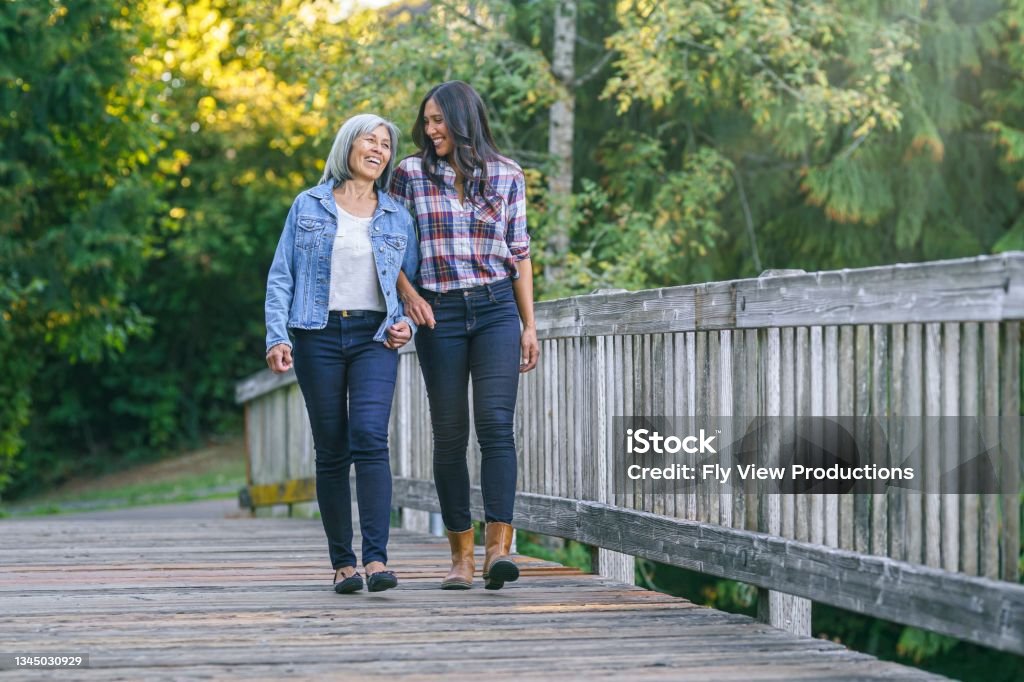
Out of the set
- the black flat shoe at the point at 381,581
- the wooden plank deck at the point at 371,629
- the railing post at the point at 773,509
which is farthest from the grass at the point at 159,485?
the railing post at the point at 773,509

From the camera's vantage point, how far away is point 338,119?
1197 centimetres

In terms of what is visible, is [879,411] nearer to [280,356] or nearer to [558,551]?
[280,356]

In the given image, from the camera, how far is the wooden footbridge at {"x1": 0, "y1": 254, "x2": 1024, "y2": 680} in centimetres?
348

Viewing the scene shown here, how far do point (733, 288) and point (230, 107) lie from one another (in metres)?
20.4

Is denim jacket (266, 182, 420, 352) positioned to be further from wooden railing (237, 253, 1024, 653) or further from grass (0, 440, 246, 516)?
grass (0, 440, 246, 516)

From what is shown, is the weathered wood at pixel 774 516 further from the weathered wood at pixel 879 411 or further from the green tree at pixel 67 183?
the green tree at pixel 67 183

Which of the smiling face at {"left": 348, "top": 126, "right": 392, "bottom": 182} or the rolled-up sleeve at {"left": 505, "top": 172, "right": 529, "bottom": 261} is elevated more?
the smiling face at {"left": 348, "top": 126, "right": 392, "bottom": 182}

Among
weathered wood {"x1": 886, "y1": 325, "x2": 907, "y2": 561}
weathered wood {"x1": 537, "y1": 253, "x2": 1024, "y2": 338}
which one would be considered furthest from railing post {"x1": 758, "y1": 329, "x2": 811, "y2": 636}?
weathered wood {"x1": 886, "y1": 325, "x2": 907, "y2": 561}

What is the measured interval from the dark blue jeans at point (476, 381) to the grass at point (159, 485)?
13523 millimetres

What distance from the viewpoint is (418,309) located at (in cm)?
484

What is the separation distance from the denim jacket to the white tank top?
21mm

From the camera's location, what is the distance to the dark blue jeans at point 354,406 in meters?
4.86

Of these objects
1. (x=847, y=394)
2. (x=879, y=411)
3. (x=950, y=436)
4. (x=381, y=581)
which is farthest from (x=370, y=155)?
(x=950, y=436)

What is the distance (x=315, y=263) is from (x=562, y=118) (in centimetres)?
787
